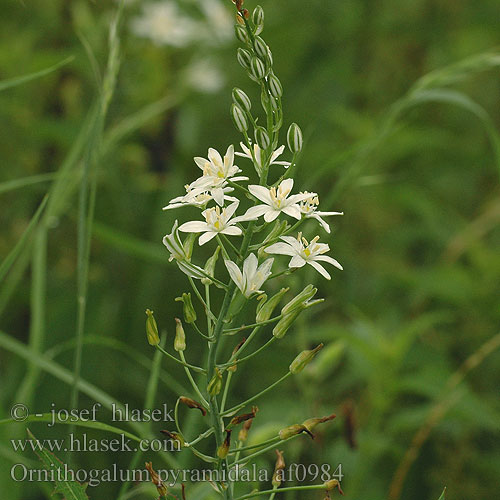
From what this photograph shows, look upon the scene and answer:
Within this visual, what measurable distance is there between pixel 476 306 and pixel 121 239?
122 cm

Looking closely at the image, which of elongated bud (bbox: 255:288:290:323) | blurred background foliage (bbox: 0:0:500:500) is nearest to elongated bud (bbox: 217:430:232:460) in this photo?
elongated bud (bbox: 255:288:290:323)

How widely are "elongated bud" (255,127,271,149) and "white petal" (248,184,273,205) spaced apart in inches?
2.1

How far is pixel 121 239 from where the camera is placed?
185 cm

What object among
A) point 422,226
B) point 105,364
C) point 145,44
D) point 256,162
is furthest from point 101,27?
point 256,162

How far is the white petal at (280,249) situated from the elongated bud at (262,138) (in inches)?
5.0

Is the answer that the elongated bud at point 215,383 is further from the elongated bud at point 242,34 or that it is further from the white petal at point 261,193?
the elongated bud at point 242,34

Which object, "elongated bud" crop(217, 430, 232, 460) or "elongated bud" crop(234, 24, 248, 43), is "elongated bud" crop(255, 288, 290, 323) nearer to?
"elongated bud" crop(217, 430, 232, 460)

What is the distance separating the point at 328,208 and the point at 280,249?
845 mm

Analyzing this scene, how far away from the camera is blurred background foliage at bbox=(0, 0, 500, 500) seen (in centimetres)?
181

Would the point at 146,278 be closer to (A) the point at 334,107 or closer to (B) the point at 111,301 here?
(B) the point at 111,301

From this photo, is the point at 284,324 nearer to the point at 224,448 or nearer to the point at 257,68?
the point at 224,448

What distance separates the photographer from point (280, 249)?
0.84m

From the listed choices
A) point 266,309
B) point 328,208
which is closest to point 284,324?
point 266,309

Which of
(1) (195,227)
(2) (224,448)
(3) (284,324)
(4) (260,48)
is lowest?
(2) (224,448)
